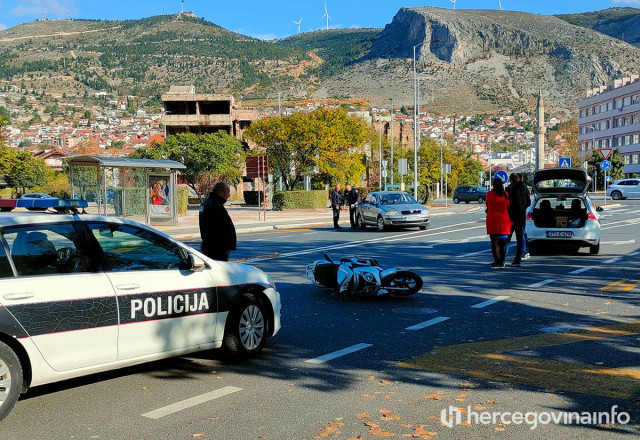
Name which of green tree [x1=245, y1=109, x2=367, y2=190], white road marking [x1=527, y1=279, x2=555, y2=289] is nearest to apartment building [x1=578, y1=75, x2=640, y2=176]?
green tree [x1=245, y1=109, x2=367, y2=190]

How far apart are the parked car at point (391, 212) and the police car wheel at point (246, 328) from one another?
18.8m

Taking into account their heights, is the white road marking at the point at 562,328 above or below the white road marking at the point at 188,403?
above

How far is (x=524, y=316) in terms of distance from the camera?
8.52 metres

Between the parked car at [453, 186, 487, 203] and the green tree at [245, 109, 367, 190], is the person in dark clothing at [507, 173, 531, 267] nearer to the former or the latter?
the green tree at [245, 109, 367, 190]

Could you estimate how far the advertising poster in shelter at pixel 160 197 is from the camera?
1159 inches

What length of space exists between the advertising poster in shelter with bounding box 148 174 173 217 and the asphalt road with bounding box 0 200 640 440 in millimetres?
20481

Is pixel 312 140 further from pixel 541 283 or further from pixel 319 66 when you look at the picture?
pixel 319 66

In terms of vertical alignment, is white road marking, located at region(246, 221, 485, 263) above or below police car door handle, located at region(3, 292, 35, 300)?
below

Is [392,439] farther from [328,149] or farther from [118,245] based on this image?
[328,149]

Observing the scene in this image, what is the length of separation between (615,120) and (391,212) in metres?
92.5

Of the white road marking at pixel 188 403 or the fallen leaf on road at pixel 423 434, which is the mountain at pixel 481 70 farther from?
the fallen leaf on road at pixel 423 434

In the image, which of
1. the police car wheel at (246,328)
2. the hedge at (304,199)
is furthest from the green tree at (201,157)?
the police car wheel at (246,328)

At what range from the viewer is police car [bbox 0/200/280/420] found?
484 centimetres

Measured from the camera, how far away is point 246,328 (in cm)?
650
